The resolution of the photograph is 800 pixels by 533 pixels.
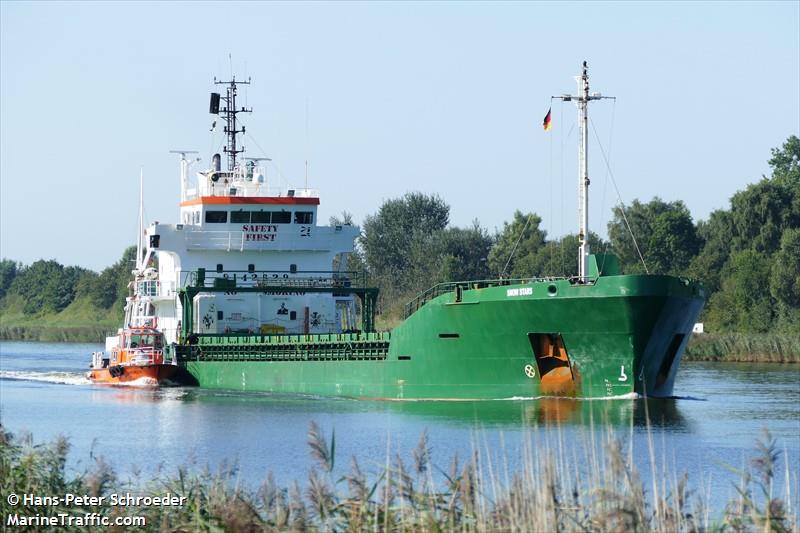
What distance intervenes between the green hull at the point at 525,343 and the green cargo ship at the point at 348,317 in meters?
0.03

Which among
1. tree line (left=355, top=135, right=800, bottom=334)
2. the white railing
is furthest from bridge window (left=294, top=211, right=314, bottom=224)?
tree line (left=355, top=135, right=800, bottom=334)

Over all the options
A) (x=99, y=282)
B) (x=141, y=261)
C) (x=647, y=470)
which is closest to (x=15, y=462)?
(x=647, y=470)

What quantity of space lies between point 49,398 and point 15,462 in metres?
20.5

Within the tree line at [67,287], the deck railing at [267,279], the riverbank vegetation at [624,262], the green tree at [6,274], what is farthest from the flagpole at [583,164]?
the green tree at [6,274]

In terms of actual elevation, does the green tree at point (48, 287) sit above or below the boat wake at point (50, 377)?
above

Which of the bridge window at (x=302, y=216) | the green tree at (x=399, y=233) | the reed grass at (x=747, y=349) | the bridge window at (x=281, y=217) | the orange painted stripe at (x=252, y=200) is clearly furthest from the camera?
the green tree at (x=399, y=233)

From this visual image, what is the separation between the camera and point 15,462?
48.3ft

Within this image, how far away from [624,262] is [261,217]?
3971cm

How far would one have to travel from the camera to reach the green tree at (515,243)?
79.7 m

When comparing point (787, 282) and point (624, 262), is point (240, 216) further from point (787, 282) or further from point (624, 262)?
point (624, 262)

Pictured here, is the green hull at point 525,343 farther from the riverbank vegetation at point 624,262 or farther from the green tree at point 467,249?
the green tree at point 467,249

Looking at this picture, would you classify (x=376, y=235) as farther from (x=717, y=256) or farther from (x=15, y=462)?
(x=15, y=462)

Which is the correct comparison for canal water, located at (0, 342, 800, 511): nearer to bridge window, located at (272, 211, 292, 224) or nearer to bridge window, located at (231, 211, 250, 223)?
bridge window, located at (231, 211, 250, 223)

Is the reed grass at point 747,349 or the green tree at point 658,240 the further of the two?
the green tree at point 658,240
